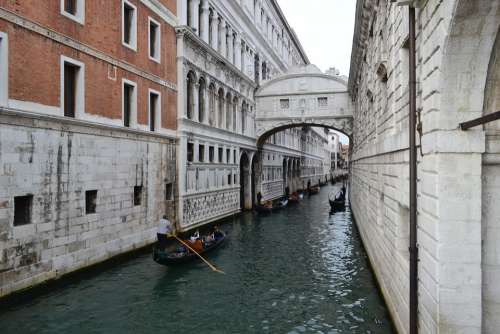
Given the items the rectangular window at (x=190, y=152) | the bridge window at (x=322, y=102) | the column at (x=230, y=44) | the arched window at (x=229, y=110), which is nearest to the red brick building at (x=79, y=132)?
the rectangular window at (x=190, y=152)

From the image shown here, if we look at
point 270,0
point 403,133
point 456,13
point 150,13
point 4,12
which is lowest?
point 403,133

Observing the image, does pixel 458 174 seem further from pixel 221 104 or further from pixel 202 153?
pixel 221 104

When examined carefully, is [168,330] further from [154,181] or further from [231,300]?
[154,181]

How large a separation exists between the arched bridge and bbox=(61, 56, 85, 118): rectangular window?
15813 millimetres

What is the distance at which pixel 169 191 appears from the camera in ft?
48.6

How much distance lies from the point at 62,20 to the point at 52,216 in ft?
14.8

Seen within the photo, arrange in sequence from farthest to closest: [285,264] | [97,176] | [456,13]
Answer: [285,264], [97,176], [456,13]

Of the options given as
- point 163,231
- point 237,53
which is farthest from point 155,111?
point 237,53

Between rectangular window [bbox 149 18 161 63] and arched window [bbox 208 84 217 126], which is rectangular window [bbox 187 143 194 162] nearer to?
arched window [bbox 208 84 217 126]

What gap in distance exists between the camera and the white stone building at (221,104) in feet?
52.2

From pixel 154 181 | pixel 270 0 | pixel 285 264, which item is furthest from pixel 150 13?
pixel 270 0

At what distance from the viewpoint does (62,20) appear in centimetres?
955

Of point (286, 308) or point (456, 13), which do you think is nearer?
point (456, 13)

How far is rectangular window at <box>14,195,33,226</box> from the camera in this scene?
8367 millimetres
